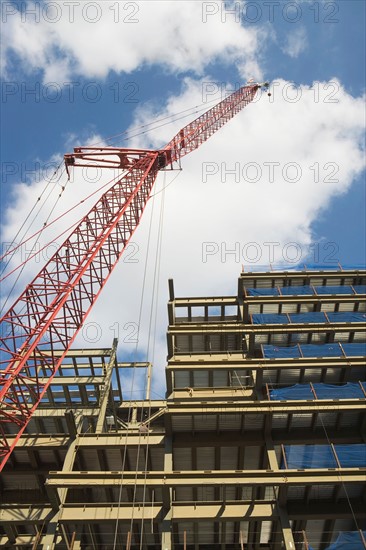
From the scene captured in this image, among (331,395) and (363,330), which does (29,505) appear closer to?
(331,395)

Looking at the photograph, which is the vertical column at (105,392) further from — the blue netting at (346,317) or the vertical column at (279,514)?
the blue netting at (346,317)

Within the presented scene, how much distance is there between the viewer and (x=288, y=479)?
72.5ft

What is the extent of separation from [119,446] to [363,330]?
19.7m

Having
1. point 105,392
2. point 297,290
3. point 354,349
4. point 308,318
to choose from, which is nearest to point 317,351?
point 354,349

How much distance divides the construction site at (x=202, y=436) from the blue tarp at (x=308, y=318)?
3.8 inches

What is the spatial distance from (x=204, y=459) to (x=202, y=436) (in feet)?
5.22

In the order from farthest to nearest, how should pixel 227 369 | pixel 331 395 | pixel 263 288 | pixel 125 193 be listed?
pixel 125 193, pixel 263 288, pixel 227 369, pixel 331 395

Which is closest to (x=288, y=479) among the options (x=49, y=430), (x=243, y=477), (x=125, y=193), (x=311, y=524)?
(x=243, y=477)

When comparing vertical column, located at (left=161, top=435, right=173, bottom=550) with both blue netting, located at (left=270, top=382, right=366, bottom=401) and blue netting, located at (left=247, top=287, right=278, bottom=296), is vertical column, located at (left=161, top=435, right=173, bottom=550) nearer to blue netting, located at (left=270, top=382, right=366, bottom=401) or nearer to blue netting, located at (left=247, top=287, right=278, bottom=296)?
blue netting, located at (left=270, top=382, right=366, bottom=401)

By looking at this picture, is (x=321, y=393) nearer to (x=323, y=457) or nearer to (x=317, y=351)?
(x=317, y=351)

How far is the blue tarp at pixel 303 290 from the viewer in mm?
39281

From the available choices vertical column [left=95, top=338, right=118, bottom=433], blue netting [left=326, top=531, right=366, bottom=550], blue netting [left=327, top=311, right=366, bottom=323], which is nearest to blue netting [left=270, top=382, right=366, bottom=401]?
blue netting [left=326, top=531, right=366, bottom=550]

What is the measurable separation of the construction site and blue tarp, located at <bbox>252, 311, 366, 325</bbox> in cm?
10

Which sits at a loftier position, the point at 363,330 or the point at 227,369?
the point at 363,330
